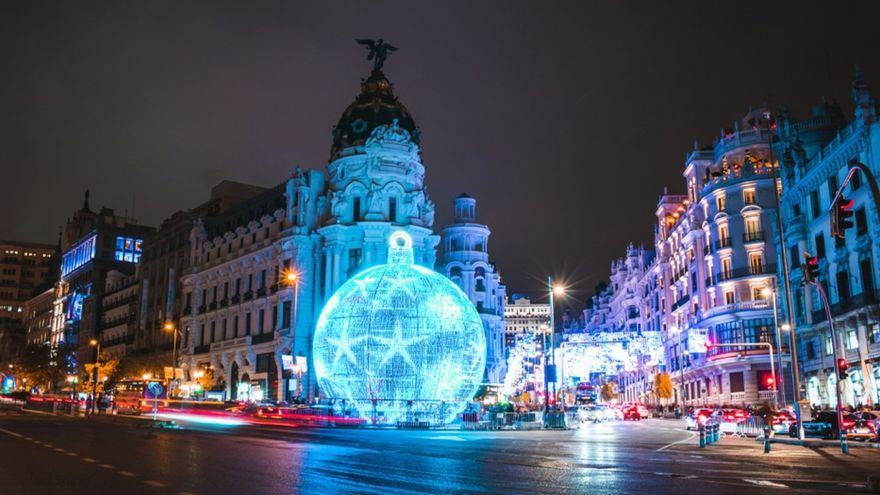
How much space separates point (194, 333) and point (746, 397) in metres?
53.7

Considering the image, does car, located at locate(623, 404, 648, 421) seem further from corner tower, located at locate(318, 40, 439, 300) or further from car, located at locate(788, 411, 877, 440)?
car, located at locate(788, 411, 877, 440)

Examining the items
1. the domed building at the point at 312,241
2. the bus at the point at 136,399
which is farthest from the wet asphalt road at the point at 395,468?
the domed building at the point at 312,241

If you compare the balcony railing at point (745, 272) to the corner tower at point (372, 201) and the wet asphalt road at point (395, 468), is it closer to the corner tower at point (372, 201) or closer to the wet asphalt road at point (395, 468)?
the corner tower at point (372, 201)

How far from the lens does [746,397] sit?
59156 millimetres

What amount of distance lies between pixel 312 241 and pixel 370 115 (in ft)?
40.9

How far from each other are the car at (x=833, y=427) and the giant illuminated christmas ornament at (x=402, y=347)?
623 inches

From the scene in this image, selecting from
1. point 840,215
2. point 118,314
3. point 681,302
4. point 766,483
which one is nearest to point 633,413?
point 681,302

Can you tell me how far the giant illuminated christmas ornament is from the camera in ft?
124

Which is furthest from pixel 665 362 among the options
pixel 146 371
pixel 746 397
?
pixel 146 371

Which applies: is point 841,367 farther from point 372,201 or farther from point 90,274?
point 90,274

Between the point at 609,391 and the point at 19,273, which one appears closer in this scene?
the point at 609,391

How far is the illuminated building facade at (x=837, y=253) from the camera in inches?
1585

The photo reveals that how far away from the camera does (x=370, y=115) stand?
65.2m

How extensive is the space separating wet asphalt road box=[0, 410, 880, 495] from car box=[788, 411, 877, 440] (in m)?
6.40
